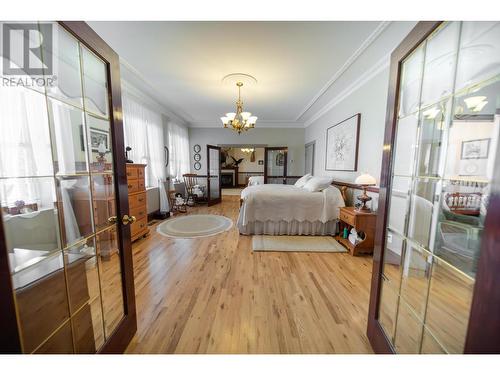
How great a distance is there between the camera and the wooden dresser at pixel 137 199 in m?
2.82

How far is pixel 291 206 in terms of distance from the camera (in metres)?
3.21

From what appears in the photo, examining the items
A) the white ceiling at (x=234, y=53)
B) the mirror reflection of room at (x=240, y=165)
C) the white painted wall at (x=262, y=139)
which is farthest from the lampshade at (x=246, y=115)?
the mirror reflection of room at (x=240, y=165)

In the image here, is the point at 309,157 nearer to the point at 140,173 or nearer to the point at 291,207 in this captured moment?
the point at 291,207

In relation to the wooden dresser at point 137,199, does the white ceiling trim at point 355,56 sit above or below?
above

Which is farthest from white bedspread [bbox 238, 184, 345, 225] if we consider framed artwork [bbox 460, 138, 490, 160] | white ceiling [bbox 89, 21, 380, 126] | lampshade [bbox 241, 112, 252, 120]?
framed artwork [bbox 460, 138, 490, 160]

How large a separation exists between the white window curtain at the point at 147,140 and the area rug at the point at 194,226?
2.23 ft

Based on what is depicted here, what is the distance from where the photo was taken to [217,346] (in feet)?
Result: 4.12

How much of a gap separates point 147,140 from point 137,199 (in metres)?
1.56

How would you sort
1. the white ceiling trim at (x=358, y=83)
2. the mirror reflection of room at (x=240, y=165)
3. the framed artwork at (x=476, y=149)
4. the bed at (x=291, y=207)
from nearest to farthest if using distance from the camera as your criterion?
the framed artwork at (x=476, y=149)
the white ceiling trim at (x=358, y=83)
the bed at (x=291, y=207)
the mirror reflection of room at (x=240, y=165)

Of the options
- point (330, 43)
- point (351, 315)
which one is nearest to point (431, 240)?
point (351, 315)

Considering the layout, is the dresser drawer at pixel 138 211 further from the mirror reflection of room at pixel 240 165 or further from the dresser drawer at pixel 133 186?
the mirror reflection of room at pixel 240 165

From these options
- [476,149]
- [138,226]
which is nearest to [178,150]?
[138,226]

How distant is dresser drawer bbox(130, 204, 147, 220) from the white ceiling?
2.10 m
